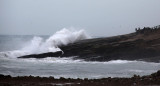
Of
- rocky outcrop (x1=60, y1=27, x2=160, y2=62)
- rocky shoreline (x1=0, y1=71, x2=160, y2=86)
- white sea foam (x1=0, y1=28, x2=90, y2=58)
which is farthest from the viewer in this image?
white sea foam (x1=0, y1=28, x2=90, y2=58)

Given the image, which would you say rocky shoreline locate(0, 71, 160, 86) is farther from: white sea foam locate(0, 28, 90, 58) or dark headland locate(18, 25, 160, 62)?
white sea foam locate(0, 28, 90, 58)

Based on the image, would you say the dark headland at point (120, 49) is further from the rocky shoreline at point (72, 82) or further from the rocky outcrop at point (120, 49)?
the rocky shoreline at point (72, 82)

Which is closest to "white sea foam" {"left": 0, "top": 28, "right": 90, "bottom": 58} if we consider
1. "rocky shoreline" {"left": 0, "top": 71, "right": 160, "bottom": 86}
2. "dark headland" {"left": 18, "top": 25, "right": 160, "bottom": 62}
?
"dark headland" {"left": 18, "top": 25, "right": 160, "bottom": 62}

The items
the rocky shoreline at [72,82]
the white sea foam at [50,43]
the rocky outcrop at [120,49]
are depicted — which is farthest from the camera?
the white sea foam at [50,43]

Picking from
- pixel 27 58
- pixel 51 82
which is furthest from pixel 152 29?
pixel 51 82

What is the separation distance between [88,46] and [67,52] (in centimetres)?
246

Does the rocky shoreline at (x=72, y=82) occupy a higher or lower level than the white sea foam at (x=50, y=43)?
lower

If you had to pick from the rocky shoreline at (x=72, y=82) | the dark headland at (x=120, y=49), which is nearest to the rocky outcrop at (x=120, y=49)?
the dark headland at (x=120, y=49)

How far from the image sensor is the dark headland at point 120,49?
106 feet

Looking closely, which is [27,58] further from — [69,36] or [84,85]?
[84,85]

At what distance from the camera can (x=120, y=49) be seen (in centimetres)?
3334

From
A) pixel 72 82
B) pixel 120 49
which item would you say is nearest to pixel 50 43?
pixel 120 49

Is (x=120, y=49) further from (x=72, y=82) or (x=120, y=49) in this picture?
(x=72, y=82)

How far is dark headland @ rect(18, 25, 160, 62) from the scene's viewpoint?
32400 mm
